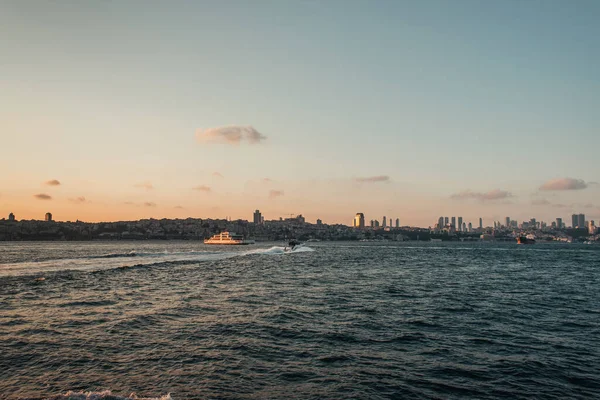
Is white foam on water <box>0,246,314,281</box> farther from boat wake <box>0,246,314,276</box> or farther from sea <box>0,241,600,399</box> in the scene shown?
sea <box>0,241,600,399</box>

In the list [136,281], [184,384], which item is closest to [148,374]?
[184,384]

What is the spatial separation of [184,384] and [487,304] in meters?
22.5

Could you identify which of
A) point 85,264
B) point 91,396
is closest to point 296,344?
point 91,396

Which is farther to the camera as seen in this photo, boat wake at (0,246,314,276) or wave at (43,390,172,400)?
boat wake at (0,246,314,276)

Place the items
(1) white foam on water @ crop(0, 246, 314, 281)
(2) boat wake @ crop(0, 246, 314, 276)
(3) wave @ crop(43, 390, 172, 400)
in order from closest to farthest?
(3) wave @ crop(43, 390, 172, 400)
(1) white foam on water @ crop(0, 246, 314, 281)
(2) boat wake @ crop(0, 246, 314, 276)

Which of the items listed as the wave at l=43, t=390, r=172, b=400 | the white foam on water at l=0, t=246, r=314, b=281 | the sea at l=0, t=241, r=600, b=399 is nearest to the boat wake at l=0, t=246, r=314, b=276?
the white foam on water at l=0, t=246, r=314, b=281

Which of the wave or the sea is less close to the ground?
the wave

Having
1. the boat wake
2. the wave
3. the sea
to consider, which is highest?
the boat wake

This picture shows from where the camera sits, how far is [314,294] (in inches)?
1277

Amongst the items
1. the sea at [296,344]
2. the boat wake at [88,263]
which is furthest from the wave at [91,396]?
the boat wake at [88,263]

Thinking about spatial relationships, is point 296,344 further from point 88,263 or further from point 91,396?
point 88,263

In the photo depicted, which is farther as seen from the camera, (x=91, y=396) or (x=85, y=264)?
(x=85, y=264)

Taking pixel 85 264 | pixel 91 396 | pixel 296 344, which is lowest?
pixel 296 344

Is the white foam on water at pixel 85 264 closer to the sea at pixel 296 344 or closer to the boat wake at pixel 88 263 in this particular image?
the boat wake at pixel 88 263
